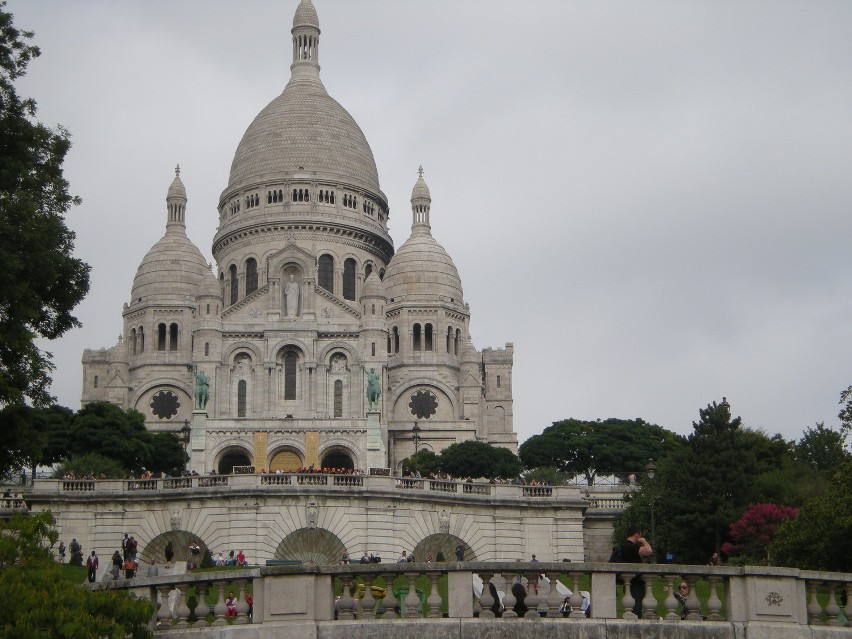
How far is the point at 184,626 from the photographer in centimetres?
1698

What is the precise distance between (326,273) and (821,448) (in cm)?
4519

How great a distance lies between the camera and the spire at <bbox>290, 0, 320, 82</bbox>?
120 metres

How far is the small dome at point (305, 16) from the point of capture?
121312 mm

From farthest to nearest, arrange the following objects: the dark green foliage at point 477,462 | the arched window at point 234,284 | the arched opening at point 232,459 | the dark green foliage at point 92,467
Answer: the arched window at point 234,284
the arched opening at point 232,459
the dark green foliage at point 477,462
the dark green foliage at point 92,467

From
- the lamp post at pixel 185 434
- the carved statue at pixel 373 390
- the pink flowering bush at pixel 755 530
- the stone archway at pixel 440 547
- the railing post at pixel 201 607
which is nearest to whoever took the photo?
the railing post at pixel 201 607

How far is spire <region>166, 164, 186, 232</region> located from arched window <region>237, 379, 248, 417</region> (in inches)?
766

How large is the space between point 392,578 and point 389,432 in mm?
78913

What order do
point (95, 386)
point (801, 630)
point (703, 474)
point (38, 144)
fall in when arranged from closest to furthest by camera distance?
point (801, 630) → point (38, 144) → point (703, 474) → point (95, 386)

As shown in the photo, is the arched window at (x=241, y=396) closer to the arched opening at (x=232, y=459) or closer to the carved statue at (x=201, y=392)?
the carved statue at (x=201, y=392)

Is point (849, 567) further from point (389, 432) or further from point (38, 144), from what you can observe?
point (389, 432)

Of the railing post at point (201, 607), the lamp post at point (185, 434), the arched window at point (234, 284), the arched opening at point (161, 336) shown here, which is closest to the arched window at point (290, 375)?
the lamp post at point (185, 434)

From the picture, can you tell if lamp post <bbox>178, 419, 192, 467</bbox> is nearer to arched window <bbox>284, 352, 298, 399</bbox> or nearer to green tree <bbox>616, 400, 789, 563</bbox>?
arched window <bbox>284, 352, 298, 399</bbox>

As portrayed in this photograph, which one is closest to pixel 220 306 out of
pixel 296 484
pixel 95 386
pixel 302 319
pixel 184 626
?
pixel 302 319

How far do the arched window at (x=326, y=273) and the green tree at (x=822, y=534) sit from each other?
68363 millimetres
